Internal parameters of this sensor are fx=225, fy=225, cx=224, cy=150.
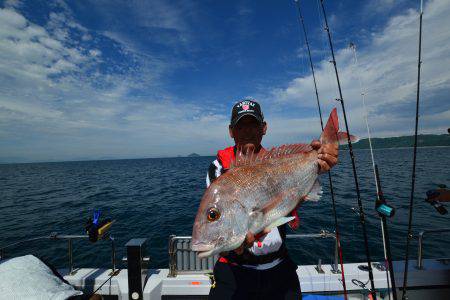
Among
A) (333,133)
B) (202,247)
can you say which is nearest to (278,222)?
(202,247)

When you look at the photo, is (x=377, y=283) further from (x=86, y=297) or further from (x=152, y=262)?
(x=152, y=262)

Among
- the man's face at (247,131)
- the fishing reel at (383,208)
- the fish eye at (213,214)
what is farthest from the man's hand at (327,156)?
the fish eye at (213,214)

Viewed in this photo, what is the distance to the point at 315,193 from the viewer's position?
9.66 ft

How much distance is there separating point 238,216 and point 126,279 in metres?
4.09

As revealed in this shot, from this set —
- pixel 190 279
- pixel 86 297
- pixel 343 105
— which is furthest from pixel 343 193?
pixel 86 297

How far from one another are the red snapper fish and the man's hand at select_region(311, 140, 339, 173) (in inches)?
2.2

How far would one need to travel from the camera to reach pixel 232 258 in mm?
3150

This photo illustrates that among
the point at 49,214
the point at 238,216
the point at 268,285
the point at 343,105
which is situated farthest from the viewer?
the point at 49,214

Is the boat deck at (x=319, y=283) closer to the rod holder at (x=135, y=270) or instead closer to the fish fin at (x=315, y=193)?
the rod holder at (x=135, y=270)

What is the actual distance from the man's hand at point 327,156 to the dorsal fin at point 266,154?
0.15 metres

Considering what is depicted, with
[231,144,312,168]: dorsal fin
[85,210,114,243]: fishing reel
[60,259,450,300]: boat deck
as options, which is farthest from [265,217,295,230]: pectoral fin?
[85,210,114,243]: fishing reel

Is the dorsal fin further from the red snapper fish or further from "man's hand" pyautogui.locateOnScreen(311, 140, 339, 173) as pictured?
"man's hand" pyautogui.locateOnScreen(311, 140, 339, 173)

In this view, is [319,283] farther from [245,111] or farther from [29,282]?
[29,282]

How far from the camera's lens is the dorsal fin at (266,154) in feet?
8.97
